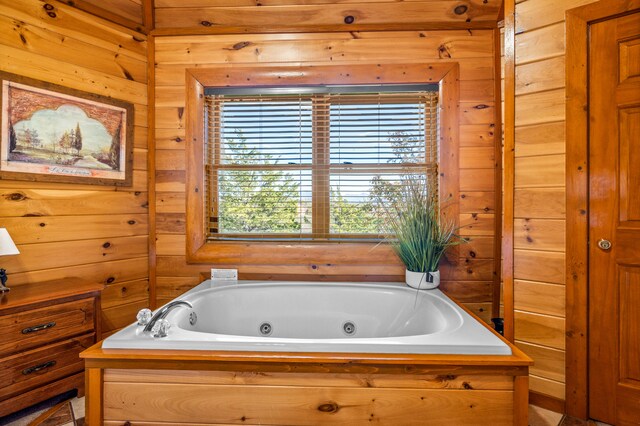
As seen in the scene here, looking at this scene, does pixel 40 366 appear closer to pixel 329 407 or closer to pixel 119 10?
pixel 329 407

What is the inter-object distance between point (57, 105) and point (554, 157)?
2.88 metres

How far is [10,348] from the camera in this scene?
1.36 metres

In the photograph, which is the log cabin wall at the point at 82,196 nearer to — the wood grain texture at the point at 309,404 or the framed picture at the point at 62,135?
the framed picture at the point at 62,135

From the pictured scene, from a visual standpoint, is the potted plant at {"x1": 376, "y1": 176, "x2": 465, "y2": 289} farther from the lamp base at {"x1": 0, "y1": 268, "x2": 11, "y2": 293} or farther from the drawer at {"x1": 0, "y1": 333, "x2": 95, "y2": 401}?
the lamp base at {"x1": 0, "y1": 268, "x2": 11, "y2": 293}

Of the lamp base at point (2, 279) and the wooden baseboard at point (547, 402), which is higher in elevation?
the lamp base at point (2, 279)

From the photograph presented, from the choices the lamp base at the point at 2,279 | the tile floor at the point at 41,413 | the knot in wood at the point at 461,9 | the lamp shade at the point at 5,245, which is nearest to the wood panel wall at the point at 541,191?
the knot in wood at the point at 461,9

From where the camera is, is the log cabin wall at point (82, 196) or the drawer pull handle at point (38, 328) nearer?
the drawer pull handle at point (38, 328)

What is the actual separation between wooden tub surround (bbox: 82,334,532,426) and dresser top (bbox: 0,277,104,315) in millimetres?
663

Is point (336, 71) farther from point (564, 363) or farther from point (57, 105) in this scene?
point (564, 363)

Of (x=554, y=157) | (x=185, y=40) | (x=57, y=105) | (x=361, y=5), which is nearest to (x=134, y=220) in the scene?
(x=57, y=105)

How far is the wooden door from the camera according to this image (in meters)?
1.41

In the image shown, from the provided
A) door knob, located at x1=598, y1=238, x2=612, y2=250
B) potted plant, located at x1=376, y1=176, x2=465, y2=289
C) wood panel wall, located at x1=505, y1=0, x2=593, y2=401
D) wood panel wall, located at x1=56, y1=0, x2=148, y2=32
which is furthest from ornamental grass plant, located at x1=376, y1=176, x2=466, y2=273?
wood panel wall, located at x1=56, y1=0, x2=148, y2=32

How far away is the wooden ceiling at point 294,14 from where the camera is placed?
6.46ft

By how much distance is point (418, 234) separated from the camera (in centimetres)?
178
